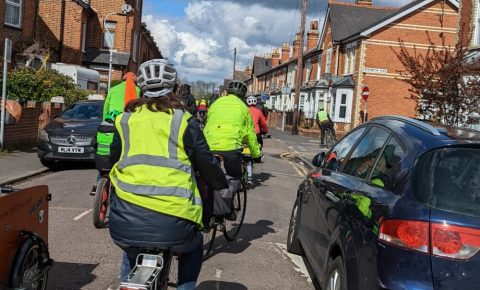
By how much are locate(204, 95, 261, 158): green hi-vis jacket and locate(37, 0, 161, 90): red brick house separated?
70.7 feet

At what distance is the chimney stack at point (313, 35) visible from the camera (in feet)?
172

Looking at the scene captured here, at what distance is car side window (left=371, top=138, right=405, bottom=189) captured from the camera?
11.3 feet

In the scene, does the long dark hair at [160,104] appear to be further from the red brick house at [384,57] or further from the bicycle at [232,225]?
the red brick house at [384,57]

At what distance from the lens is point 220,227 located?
6.35 m

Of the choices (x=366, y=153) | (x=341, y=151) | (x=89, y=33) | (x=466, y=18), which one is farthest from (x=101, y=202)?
(x=89, y=33)

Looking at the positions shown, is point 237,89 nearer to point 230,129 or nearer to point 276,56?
point 230,129

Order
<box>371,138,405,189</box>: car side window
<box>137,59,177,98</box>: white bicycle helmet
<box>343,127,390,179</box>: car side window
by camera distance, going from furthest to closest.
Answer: <box>343,127,390,179</box>: car side window
<box>371,138,405,189</box>: car side window
<box>137,59,177,98</box>: white bicycle helmet

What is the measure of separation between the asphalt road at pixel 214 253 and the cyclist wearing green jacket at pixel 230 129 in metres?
1.11

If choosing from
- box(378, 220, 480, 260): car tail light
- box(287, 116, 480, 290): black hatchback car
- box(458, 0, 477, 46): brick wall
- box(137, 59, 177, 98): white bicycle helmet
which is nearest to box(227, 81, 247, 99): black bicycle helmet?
box(287, 116, 480, 290): black hatchback car

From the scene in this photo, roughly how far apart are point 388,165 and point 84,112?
11005mm

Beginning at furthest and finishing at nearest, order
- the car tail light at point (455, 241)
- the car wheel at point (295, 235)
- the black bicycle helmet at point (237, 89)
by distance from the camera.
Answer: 1. the black bicycle helmet at point (237, 89)
2. the car wheel at point (295, 235)
3. the car tail light at point (455, 241)

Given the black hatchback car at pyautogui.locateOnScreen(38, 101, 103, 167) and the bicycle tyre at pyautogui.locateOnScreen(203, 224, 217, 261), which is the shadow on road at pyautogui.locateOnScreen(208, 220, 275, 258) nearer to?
the bicycle tyre at pyautogui.locateOnScreen(203, 224, 217, 261)

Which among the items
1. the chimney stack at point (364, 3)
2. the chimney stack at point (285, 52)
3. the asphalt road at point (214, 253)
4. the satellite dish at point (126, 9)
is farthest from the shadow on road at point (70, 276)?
the chimney stack at point (285, 52)

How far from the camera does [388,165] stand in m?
3.65
